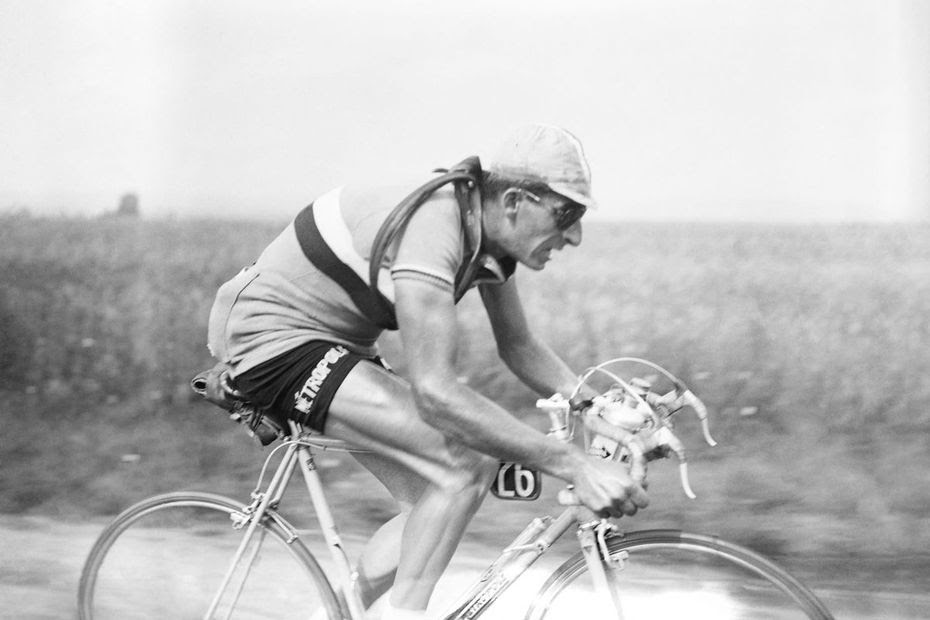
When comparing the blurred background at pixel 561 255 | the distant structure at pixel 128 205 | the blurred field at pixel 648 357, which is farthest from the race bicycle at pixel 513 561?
the distant structure at pixel 128 205

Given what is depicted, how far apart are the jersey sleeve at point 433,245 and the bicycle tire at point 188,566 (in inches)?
31.6

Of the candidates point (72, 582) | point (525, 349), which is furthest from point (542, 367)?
point (72, 582)

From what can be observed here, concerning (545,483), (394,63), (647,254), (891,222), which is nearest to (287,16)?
(394,63)

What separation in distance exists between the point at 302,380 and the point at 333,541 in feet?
1.43

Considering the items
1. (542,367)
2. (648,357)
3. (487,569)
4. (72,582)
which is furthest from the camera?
(648,357)

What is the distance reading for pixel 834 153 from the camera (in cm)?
442

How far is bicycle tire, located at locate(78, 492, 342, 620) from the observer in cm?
313

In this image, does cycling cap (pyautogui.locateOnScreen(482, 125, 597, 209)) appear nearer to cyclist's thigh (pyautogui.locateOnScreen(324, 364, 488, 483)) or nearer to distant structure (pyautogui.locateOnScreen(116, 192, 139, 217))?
cyclist's thigh (pyautogui.locateOnScreen(324, 364, 488, 483))

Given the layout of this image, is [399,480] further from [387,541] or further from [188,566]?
[188,566]

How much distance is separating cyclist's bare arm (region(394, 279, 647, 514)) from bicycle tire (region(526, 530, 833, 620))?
0.16 m

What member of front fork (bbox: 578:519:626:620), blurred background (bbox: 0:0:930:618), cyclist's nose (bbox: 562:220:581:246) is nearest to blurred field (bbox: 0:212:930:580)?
blurred background (bbox: 0:0:930:618)

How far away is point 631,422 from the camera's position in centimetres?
281

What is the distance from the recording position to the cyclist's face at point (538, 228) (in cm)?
286

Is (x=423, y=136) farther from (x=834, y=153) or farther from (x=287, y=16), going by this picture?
(x=834, y=153)
